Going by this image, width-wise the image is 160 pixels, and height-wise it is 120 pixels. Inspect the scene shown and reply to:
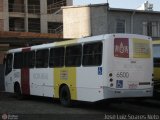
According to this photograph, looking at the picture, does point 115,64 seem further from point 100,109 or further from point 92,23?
point 92,23

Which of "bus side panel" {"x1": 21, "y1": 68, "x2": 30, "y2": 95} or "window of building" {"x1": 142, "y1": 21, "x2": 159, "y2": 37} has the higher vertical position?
"window of building" {"x1": 142, "y1": 21, "x2": 159, "y2": 37}

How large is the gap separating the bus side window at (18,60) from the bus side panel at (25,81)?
513 millimetres

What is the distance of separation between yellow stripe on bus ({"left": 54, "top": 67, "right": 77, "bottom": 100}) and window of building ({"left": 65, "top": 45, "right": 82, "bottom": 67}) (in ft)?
0.73

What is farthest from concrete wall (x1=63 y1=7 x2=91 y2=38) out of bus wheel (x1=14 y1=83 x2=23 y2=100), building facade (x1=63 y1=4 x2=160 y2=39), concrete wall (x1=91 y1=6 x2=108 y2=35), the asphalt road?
the asphalt road

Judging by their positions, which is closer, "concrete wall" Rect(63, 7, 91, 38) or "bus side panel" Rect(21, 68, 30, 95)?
"bus side panel" Rect(21, 68, 30, 95)

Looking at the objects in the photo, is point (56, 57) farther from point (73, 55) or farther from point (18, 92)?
point (18, 92)

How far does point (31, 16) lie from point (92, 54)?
4879 cm

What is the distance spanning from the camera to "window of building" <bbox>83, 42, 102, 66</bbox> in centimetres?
1684

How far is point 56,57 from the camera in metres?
19.9

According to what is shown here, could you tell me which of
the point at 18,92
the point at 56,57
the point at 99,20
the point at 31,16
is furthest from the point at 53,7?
the point at 56,57

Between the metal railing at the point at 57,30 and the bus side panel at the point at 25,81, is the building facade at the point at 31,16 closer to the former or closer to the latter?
the metal railing at the point at 57,30

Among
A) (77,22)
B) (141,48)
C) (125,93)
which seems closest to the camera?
(125,93)

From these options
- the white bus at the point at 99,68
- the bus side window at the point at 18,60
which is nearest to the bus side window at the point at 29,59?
the bus side window at the point at 18,60

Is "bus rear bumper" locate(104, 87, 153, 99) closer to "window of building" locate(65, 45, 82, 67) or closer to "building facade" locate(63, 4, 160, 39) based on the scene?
"window of building" locate(65, 45, 82, 67)
